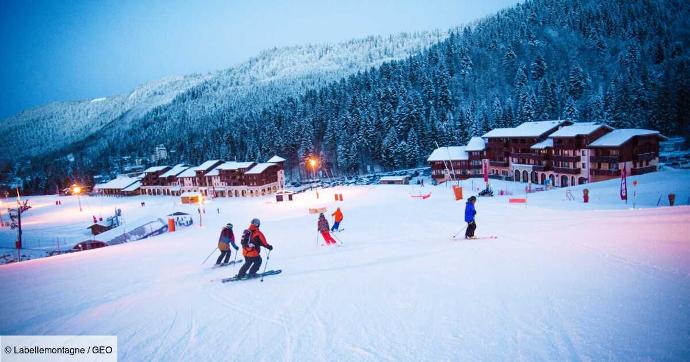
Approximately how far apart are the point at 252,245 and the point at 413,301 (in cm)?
451

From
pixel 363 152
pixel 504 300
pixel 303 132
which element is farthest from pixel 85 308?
pixel 303 132

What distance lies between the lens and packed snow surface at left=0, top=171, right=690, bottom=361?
16.7 ft

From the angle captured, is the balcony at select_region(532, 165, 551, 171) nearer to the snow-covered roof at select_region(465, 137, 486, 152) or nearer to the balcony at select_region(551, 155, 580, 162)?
the balcony at select_region(551, 155, 580, 162)

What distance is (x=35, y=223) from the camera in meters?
49.0

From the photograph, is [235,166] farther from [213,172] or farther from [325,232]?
[325,232]

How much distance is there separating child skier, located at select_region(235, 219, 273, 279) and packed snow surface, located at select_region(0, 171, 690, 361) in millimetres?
495

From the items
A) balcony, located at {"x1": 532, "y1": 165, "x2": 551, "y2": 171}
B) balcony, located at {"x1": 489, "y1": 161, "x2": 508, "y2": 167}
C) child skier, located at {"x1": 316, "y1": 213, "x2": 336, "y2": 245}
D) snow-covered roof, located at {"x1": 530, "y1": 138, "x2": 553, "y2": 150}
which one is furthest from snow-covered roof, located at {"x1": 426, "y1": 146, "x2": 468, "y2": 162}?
child skier, located at {"x1": 316, "y1": 213, "x2": 336, "y2": 245}

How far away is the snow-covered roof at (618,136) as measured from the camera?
39.6 m

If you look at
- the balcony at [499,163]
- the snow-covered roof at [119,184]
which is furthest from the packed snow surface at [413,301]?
the snow-covered roof at [119,184]

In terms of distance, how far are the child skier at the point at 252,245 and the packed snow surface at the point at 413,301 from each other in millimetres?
495

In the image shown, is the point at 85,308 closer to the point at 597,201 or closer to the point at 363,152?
the point at 597,201

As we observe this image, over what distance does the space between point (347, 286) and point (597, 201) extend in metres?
24.1

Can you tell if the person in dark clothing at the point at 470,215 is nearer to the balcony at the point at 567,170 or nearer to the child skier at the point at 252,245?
the child skier at the point at 252,245

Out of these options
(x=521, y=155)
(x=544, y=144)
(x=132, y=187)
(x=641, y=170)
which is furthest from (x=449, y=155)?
(x=132, y=187)
